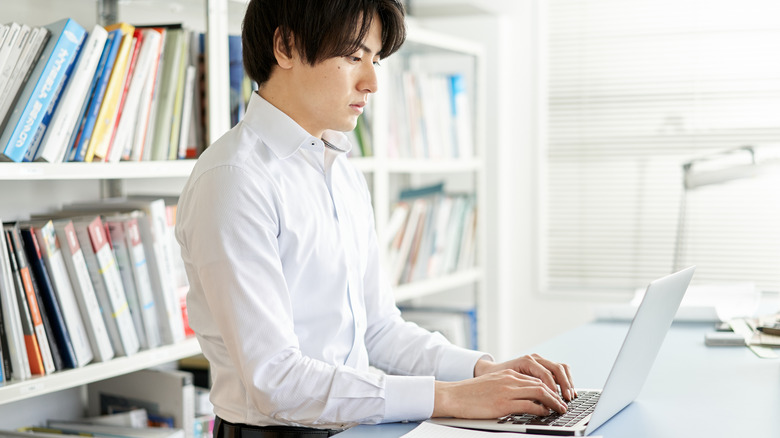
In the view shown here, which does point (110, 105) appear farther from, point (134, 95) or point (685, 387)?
point (685, 387)

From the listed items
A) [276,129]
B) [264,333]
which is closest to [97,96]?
[276,129]

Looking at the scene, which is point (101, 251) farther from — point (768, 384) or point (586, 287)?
point (586, 287)

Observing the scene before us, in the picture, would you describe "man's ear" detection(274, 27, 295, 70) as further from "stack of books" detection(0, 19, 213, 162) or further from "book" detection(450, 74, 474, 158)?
"book" detection(450, 74, 474, 158)

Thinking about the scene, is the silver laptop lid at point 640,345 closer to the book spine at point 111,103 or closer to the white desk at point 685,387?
the white desk at point 685,387

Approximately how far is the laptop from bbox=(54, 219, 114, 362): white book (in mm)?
856

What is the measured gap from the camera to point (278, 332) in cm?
124

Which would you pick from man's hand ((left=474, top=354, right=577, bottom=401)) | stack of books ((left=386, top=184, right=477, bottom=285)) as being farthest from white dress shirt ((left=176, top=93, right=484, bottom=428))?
stack of books ((left=386, top=184, right=477, bottom=285))

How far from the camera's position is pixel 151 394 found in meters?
2.07

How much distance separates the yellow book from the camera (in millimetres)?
1780

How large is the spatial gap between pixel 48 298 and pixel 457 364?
32.0 inches

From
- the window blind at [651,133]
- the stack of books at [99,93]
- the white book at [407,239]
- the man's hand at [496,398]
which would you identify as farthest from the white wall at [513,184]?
the man's hand at [496,398]

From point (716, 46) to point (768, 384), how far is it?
2.24 m

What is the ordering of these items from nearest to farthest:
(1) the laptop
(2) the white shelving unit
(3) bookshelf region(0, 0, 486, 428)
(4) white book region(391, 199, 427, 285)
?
(1) the laptop, (3) bookshelf region(0, 0, 486, 428), (2) the white shelving unit, (4) white book region(391, 199, 427, 285)

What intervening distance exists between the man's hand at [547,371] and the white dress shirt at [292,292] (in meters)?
0.11
